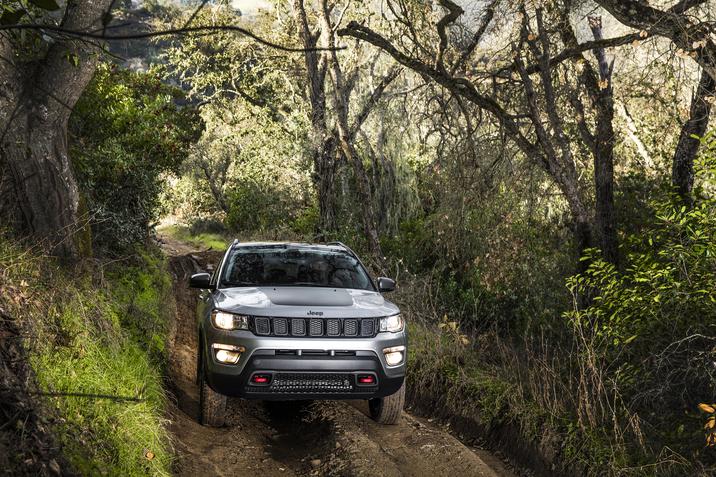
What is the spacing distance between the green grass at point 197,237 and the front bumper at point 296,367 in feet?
65.9

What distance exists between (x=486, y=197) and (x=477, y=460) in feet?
20.3

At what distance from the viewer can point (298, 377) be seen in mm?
6125

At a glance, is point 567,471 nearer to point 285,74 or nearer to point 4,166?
point 4,166

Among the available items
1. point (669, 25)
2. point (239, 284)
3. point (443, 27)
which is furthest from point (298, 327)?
point (443, 27)

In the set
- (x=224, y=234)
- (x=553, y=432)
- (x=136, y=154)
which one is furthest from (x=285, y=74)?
(x=553, y=432)

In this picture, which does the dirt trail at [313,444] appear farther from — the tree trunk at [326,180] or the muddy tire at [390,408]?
the tree trunk at [326,180]

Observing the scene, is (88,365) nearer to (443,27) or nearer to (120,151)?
(120,151)

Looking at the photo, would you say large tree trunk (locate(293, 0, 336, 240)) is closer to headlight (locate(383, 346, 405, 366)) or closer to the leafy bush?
headlight (locate(383, 346, 405, 366))

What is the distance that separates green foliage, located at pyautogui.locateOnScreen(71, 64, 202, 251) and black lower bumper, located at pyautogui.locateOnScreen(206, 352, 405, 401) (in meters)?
5.02

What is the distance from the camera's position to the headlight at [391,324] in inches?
259

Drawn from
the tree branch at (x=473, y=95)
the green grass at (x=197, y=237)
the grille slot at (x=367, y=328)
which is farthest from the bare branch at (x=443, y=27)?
the green grass at (x=197, y=237)

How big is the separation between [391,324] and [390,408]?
98 centimetres

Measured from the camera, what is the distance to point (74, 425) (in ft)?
15.9

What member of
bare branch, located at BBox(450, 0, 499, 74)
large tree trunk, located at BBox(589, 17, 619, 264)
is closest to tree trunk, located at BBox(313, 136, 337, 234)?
bare branch, located at BBox(450, 0, 499, 74)
